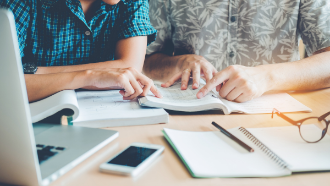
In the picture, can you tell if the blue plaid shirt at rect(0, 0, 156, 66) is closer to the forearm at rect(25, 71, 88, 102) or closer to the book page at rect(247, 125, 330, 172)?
the forearm at rect(25, 71, 88, 102)

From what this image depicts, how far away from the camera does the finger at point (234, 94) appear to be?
32.0 inches

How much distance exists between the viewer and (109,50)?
1.25m

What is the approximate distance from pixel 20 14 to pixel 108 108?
0.64 m

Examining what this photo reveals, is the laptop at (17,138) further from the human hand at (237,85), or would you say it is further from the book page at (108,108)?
the human hand at (237,85)

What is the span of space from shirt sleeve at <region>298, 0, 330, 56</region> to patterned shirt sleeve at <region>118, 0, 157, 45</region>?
2.39 feet

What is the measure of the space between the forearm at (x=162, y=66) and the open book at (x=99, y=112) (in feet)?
1.57

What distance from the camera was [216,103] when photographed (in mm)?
733

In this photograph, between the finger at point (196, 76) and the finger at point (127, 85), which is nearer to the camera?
the finger at point (127, 85)

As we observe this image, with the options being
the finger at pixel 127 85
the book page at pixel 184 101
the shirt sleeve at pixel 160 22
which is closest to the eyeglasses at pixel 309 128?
the book page at pixel 184 101

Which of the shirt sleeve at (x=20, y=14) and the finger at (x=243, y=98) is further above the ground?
the shirt sleeve at (x=20, y=14)

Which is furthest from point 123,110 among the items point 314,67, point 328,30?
point 328,30

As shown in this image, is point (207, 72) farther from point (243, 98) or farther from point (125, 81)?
point (125, 81)

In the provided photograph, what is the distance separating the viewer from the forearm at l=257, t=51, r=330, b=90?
916 mm

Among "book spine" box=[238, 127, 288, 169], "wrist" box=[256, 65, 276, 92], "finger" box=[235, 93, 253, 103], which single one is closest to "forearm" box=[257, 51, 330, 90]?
"wrist" box=[256, 65, 276, 92]
